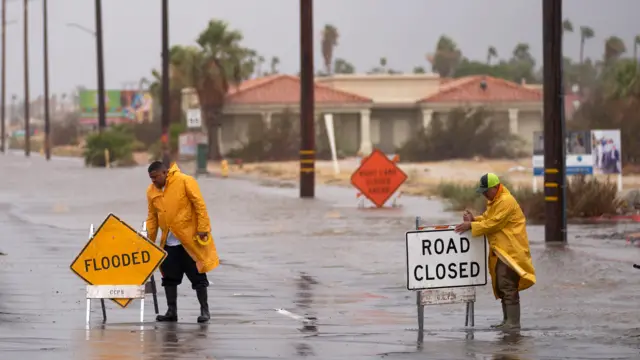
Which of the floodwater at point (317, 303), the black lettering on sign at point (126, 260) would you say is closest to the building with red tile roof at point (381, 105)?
the floodwater at point (317, 303)

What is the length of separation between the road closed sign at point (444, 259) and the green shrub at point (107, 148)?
65.7 m

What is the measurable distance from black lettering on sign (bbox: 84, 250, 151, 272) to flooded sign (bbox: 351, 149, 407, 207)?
1914 cm

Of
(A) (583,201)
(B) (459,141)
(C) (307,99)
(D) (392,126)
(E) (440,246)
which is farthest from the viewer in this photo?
(D) (392,126)

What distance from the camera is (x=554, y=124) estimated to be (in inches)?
902

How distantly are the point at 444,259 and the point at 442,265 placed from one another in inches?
2.2

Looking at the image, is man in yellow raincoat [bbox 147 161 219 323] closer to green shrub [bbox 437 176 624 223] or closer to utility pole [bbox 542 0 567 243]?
utility pole [bbox 542 0 567 243]

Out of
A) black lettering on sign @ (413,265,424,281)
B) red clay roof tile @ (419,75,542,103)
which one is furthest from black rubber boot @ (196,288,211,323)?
red clay roof tile @ (419,75,542,103)

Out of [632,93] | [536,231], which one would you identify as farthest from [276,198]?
[632,93]

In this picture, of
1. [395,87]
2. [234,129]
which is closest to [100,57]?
[234,129]

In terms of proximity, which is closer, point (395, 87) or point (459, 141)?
point (459, 141)

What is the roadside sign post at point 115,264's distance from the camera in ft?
47.5

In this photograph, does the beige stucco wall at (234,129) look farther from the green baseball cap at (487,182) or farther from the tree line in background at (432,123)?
the green baseball cap at (487,182)

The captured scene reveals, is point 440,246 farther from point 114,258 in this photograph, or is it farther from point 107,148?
point 107,148

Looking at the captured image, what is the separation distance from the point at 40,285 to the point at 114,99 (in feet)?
574
